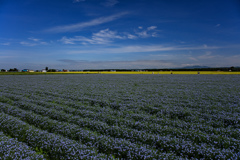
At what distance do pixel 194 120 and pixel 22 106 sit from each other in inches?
577

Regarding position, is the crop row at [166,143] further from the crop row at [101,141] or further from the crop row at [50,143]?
the crop row at [50,143]

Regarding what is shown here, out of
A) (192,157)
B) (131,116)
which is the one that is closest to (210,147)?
(192,157)

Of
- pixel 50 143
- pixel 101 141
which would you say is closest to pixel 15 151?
pixel 50 143

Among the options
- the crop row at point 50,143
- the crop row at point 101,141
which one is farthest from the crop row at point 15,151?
the crop row at point 101,141

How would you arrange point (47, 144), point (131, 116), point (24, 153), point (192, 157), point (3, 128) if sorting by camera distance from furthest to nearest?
point (131, 116) → point (3, 128) → point (47, 144) → point (24, 153) → point (192, 157)

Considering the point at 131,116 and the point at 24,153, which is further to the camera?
the point at 131,116

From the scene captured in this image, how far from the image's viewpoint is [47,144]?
7.22 metres

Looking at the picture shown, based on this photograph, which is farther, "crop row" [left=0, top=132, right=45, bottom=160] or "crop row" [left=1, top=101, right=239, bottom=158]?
"crop row" [left=1, top=101, right=239, bottom=158]

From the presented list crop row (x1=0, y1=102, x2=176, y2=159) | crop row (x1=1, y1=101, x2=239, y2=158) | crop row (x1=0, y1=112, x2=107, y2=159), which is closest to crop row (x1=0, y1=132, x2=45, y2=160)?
crop row (x1=0, y1=112, x2=107, y2=159)

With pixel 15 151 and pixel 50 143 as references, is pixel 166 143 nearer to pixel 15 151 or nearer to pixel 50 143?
pixel 50 143

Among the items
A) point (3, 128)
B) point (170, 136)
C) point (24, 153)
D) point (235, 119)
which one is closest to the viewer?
point (24, 153)

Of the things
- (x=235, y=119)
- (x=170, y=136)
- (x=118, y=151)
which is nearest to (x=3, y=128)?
(x=118, y=151)

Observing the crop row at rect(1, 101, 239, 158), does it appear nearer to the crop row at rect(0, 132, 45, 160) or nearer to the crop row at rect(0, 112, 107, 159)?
the crop row at rect(0, 112, 107, 159)

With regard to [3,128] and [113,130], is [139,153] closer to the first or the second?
[113,130]
